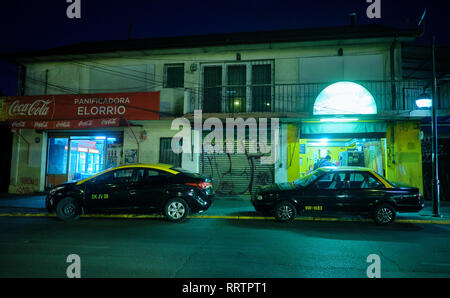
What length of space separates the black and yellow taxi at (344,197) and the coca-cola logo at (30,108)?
11208 millimetres

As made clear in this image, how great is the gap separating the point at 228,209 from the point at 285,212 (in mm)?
2624

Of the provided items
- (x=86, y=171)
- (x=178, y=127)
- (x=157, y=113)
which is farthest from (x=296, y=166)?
(x=86, y=171)

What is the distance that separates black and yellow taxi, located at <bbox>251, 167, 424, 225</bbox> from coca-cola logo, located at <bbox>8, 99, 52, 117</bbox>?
11.2 metres

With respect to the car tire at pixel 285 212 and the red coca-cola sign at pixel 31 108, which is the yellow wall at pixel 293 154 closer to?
the car tire at pixel 285 212

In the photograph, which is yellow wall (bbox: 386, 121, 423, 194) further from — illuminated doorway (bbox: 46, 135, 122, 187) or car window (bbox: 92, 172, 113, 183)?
illuminated doorway (bbox: 46, 135, 122, 187)

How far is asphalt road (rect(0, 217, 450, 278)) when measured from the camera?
161 inches

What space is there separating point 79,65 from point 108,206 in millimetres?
9816

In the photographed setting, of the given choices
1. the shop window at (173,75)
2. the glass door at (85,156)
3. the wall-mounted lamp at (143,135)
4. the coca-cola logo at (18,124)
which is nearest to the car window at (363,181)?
the shop window at (173,75)

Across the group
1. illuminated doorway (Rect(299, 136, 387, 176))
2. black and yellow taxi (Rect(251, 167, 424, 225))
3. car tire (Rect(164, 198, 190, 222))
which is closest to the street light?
illuminated doorway (Rect(299, 136, 387, 176))

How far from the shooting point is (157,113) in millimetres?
11734

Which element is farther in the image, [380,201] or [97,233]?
[380,201]

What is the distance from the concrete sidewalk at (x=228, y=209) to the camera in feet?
27.1
